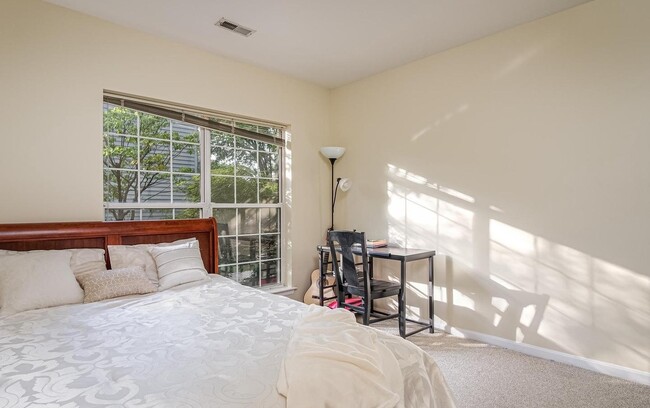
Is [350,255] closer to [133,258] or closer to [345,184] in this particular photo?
[345,184]

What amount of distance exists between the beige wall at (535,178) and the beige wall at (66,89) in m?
2.11

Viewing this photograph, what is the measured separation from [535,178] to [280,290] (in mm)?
2673

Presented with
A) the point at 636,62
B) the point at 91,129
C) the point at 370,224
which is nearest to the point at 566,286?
the point at 636,62

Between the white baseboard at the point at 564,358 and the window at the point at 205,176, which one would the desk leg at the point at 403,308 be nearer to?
the white baseboard at the point at 564,358

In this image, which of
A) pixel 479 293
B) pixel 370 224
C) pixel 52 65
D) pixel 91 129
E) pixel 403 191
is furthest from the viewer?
pixel 370 224

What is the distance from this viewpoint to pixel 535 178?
9.66ft

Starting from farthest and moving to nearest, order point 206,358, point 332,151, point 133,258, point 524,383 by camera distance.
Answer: point 332,151
point 133,258
point 524,383
point 206,358

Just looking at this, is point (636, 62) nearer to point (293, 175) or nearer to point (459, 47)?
point (459, 47)

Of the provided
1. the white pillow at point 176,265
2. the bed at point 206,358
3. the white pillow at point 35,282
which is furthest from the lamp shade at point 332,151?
the white pillow at point 35,282

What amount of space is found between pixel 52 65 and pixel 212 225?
1667mm

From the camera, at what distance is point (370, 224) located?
417cm

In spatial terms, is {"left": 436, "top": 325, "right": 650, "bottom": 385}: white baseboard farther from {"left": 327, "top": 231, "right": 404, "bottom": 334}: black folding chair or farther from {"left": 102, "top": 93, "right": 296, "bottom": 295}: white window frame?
{"left": 102, "top": 93, "right": 296, "bottom": 295}: white window frame

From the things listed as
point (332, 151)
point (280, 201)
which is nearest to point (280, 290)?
point (280, 201)

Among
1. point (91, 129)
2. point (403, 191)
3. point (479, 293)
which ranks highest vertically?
point (91, 129)
